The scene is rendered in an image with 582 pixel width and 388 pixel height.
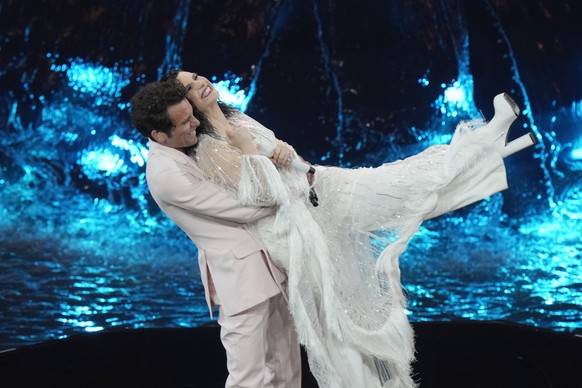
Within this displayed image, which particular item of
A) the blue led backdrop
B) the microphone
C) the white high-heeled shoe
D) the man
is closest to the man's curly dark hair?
the man

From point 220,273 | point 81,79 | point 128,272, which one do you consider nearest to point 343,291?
point 220,273

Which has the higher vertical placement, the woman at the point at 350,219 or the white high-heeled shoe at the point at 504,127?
the white high-heeled shoe at the point at 504,127

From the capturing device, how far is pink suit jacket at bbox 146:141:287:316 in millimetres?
2070

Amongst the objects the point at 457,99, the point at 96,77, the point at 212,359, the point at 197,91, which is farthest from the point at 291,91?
the point at 197,91

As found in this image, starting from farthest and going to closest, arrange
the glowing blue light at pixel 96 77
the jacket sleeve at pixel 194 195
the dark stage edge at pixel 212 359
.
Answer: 1. the glowing blue light at pixel 96 77
2. the dark stage edge at pixel 212 359
3. the jacket sleeve at pixel 194 195

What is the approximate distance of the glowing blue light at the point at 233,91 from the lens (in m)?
5.45

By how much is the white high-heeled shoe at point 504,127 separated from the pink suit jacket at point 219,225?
0.71 m

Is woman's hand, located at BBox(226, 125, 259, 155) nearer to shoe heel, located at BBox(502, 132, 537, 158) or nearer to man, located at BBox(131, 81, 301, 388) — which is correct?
man, located at BBox(131, 81, 301, 388)

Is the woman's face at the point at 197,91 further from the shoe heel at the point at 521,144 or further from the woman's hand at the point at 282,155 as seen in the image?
the shoe heel at the point at 521,144

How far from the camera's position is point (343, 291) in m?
2.17

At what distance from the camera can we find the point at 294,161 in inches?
86.5

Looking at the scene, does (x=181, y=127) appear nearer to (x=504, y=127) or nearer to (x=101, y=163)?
(x=504, y=127)

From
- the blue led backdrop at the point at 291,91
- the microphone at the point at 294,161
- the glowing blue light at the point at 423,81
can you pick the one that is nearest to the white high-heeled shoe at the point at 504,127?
the microphone at the point at 294,161

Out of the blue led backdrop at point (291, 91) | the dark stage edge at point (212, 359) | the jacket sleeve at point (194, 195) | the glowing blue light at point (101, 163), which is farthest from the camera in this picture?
the glowing blue light at point (101, 163)
